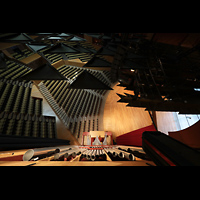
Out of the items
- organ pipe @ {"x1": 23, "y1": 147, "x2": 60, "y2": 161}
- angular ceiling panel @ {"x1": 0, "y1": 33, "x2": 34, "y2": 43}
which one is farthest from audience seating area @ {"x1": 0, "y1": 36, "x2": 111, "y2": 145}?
organ pipe @ {"x1": 23, "y1": 147, "x2": 60, "y2": 161}

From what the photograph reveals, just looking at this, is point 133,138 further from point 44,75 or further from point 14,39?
point 14,39

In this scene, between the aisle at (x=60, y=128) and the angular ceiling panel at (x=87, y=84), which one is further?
the aisle at (x=60, y=128)

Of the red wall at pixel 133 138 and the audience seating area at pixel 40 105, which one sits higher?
the audience seating area at pixel 40 105

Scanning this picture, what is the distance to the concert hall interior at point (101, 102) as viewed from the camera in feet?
5.72

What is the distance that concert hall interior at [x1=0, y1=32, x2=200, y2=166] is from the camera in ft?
5.72

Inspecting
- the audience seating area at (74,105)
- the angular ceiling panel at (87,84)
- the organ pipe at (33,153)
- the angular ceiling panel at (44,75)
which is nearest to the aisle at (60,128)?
the audience seating area at (74,105)

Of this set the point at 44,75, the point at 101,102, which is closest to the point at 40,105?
the point at 101,102

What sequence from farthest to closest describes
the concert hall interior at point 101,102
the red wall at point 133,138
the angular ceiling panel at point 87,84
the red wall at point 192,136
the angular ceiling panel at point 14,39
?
the red wall at point 133,138 → the red wall at point 192,136 → the angular ceiling panel at point 14,39 → the angular ceiling panel at point 87,84 → the concert hall interior at point 101,102

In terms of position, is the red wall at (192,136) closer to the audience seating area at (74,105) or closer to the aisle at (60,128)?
the audience seating area at (74,105)

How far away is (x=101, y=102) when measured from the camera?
750cm

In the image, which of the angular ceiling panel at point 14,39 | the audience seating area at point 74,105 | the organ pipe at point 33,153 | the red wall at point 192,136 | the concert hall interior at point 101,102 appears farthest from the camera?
the audience seating area at point 74,105

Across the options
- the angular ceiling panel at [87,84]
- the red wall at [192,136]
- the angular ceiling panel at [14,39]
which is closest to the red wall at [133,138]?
the red wall at [192,136]

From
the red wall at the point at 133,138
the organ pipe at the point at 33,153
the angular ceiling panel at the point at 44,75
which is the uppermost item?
the angular ceiling panel at the point at 44,75
